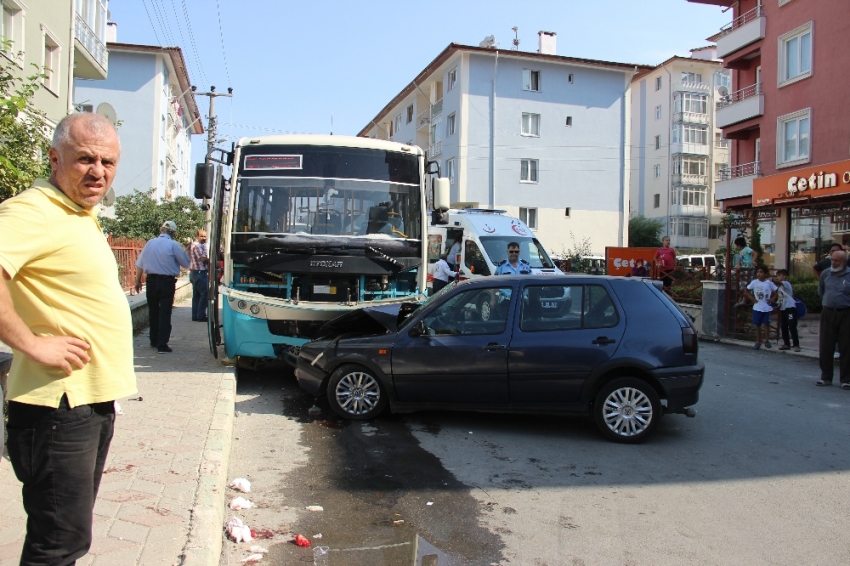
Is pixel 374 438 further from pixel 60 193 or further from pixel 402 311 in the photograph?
pixel 60 193

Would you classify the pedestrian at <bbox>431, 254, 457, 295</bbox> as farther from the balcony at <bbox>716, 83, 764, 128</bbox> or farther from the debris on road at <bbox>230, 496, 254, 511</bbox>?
the balcony at <bbox>716, 83, 764, 128</bbox>

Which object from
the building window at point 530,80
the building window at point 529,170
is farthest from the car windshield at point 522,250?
the building window at point 530,80

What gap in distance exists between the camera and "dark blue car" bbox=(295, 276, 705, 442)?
6.58 metres

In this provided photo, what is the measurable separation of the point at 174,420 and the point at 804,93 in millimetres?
24762

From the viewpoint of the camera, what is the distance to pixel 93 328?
252 cm

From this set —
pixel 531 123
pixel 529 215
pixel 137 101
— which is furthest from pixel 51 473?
pixel 137 101

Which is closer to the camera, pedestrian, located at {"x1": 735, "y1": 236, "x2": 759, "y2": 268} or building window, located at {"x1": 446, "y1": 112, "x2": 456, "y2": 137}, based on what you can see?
pedestrian, located at {"x1": 735, "y1": 236, "x2": 759, "y2": 268}

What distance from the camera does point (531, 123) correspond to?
3925 centimetres

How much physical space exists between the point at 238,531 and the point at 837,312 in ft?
28.2

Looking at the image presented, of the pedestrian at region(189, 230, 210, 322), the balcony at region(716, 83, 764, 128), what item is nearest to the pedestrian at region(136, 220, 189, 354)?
the pedestrian at region(189, 230, 210, 322)

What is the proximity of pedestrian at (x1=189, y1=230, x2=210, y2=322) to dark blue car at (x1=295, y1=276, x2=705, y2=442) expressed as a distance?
23.6 feet

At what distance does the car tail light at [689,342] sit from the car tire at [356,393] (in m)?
2.89

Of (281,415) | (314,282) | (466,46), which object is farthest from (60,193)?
(466,46)

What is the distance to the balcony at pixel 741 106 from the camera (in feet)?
87.8
